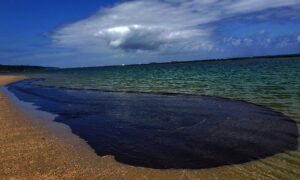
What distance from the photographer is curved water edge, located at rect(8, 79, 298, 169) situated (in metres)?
7.55

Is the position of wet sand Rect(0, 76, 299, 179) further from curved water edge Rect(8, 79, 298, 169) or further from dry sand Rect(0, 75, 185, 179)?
curved water edge Rect(8, 79, 298, 169)

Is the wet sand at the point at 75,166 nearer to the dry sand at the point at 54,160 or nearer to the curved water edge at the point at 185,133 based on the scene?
the dry sand at the point at 54,160

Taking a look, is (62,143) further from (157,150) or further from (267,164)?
(267,164)

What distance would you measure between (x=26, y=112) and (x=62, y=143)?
23.6ft

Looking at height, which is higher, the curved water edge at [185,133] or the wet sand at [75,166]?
the wet sand at [75,166]

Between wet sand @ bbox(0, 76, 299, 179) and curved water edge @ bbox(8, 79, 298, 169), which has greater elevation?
wet sand @ bbox(0, 76, 299, 179)

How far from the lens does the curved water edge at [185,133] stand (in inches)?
297

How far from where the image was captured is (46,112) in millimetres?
15336

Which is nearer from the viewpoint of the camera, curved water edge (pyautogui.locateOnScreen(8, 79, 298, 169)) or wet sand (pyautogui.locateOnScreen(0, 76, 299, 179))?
wet sand (pyautogui.locateOnScreen(0, 76, 299, 179))

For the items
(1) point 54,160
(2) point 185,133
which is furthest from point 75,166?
(2) point 185,133

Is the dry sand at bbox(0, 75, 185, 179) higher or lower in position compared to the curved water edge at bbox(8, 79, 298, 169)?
higher

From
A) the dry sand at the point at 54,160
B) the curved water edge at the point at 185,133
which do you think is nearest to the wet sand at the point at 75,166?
the dry sand at the point at 54,160

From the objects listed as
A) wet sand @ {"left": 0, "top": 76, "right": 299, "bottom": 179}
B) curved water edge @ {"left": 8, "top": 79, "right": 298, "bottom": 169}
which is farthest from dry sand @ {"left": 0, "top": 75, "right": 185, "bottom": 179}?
curved water edge @ {"left": 8, "top": 79, "right": 298, "bottom": 169}

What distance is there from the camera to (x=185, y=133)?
9.91 metres
